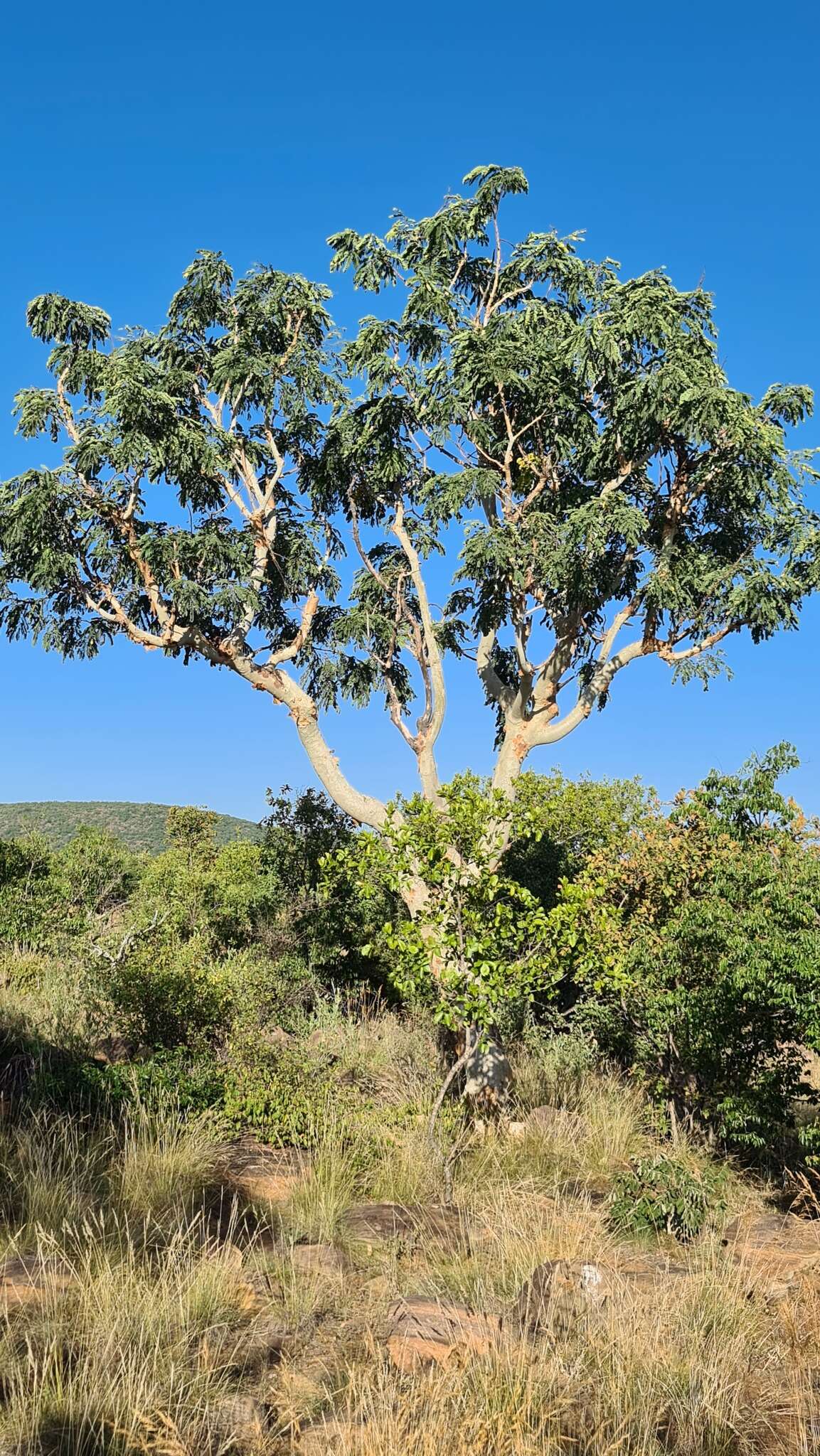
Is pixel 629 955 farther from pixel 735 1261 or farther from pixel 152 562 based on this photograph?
pixel 152 562

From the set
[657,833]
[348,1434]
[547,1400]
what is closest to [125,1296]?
[348,1434]

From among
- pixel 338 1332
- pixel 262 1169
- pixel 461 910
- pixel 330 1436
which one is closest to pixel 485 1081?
pixel 461 910

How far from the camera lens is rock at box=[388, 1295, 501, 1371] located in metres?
5.02

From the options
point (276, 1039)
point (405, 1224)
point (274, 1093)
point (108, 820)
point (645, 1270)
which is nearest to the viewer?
point (645, 1270)

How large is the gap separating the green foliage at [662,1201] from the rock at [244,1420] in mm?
3935

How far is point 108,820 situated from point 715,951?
50936 millimetres

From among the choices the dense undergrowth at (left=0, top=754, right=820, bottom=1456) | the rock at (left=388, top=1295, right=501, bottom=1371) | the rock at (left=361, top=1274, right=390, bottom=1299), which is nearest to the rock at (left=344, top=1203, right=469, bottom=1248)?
the dense undergrowth at (left=0, top=754, right=820, bottom=1456)

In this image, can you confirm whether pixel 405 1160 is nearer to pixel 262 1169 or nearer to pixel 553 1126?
pixel 262 1169

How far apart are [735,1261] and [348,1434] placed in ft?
13.8

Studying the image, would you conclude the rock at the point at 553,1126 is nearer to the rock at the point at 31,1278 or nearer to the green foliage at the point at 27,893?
the rock at the point at 31,1278

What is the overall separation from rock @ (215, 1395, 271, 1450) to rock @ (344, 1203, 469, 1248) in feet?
8.43

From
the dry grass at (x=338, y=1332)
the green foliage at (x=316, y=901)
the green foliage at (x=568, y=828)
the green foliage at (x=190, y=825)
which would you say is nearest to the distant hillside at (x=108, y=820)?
the green foliage at (x=190, y=825)

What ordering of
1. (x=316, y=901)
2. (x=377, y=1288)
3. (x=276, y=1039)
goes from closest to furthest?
(x=377, y=1288), (x=276, y=1039), (x=316, y=901)

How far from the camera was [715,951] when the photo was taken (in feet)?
31.2
